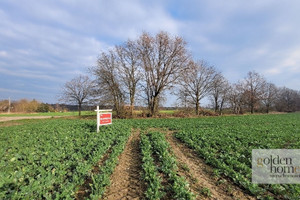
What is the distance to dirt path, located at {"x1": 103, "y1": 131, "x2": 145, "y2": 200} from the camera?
3428 millimetres

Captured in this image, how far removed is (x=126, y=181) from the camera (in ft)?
13.4

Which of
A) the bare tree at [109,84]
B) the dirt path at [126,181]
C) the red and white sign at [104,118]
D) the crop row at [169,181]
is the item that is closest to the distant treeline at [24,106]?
the bare tree at [109,84]

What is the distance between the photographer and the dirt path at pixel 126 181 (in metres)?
3.43

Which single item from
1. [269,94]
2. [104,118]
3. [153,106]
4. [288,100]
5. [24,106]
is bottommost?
[104,118]

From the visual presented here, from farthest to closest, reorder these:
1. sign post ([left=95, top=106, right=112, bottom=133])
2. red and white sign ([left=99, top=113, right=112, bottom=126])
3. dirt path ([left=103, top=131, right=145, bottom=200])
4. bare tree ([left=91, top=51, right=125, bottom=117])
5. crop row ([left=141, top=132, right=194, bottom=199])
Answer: bare tree ([left=91, top=51, right=125, bottom=117]) < red and white sign ([left=99, top=113, right=112, bottom=126]) < sign post ([left=95, top=106, right=112, bottom=133]) < dirt path ([left=103, top=131, right=145, bottom=200]) < crop row ([left=141, top=132, right=194, bottom=199])

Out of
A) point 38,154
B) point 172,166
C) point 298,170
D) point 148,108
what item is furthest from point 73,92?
point 298,170

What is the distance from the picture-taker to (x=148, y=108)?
2741 centimetres

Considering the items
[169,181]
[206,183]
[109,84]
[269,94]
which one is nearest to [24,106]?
[109,84]

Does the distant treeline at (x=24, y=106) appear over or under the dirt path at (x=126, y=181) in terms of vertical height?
over

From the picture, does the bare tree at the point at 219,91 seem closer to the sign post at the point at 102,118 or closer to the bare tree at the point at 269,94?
the bare tree at the point at 269,94

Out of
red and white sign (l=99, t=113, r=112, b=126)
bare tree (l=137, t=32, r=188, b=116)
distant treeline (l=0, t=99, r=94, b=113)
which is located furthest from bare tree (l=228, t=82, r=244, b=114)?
distant treeline (l=0, t=99, r=94, b=113)

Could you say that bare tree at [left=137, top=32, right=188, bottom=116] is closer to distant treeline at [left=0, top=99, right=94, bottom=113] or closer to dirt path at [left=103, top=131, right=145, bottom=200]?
dirt path at [left=103, top=131, right=145, bottom=200]

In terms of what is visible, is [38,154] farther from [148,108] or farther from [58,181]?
[148,108]

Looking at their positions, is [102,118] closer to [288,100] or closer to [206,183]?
[206,183]
